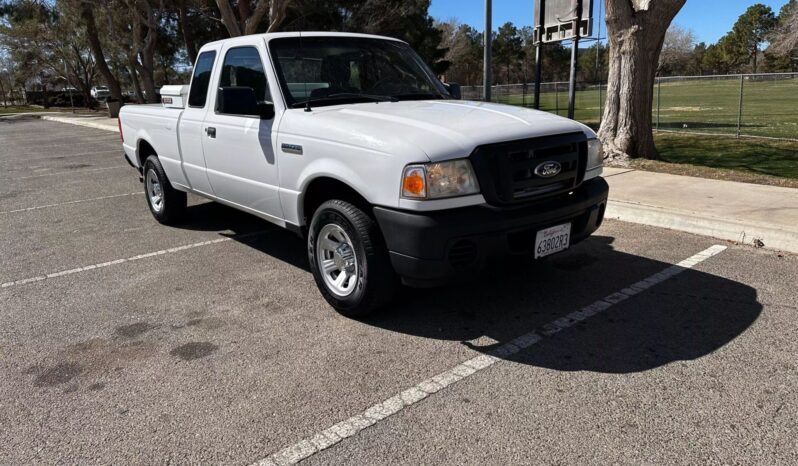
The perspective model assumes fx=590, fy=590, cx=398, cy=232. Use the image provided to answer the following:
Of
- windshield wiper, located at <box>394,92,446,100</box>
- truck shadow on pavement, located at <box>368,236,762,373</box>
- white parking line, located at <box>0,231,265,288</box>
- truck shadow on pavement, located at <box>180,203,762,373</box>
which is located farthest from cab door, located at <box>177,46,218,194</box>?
truck shadow on pavement, located at <box>368,236,762,373</box>

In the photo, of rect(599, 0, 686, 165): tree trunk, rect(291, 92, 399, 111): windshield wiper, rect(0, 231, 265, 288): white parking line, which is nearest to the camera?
rect(291, 92, 399, 111): windshield wiper

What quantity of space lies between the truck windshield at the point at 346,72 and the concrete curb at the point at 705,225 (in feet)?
8.80

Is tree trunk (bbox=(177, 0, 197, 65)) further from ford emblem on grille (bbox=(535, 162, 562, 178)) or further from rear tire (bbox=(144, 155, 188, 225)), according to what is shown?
ford emblem on grille (bbox=(535, 162, 562, 178))

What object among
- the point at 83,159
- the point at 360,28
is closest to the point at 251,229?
the point at 83,159

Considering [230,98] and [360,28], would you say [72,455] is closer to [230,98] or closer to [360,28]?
[230,98]

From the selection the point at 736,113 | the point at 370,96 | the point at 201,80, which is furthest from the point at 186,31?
the point at 370,96

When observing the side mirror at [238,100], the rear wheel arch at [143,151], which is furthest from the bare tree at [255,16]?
the side mirror at [238,100]

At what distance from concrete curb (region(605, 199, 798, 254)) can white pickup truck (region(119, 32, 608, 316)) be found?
2.09 metres

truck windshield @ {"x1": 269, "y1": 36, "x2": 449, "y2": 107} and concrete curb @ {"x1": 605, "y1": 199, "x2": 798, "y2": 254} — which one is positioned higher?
truck windshield @ {"x1": 269, "y1": 36, "x2": 449, "y2": 107}

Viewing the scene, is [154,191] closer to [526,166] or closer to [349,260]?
[349,260]

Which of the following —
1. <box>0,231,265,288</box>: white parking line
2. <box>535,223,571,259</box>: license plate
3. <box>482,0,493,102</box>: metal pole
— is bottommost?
<box>0,231,265,288</box>: white parking line

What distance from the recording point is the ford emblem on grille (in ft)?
12.5

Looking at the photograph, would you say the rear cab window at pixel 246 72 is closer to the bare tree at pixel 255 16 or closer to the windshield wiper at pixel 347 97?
the windshield wiper at pixel 347 97

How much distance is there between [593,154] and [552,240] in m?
0.91
